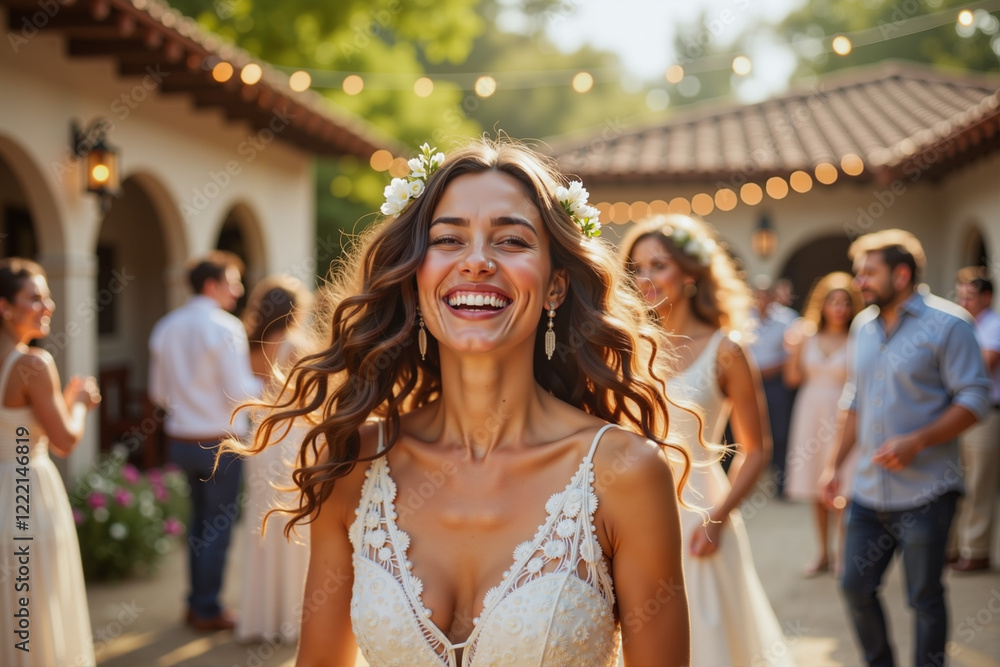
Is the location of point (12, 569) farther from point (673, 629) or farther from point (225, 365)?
point (673, 629)

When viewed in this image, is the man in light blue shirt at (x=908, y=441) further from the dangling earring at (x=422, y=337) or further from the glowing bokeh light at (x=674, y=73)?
the glowing bokeh light at (x=674, y=73)

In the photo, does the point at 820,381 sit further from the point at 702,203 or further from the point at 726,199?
the point at 702,203

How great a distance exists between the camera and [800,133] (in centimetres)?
1383

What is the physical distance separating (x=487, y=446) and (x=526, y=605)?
1.40 ft

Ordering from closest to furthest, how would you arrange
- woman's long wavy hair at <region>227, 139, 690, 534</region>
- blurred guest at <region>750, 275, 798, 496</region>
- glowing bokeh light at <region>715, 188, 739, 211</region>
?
1. woman's long wavy hair at <region>227, 139, 690, 534</region>
2. blurred guest at <region>750, 275, 798, 496</region>
3. glowing bokeh light at <region>715, 188, 739, 211</region>

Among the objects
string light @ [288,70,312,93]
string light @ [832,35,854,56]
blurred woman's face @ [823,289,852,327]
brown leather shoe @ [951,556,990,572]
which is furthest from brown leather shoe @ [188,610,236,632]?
string light @ [832,35,854,56]

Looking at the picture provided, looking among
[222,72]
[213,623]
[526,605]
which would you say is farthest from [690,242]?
[222,72]

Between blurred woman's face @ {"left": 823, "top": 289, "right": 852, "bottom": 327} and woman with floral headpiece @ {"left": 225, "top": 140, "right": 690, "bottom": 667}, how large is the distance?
232 inches

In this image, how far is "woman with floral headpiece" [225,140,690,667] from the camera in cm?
217

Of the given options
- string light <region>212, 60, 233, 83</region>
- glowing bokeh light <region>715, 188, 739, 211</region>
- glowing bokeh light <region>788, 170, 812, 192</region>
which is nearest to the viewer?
string light <region>212, 60, 233, 83</region>

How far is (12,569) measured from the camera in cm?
388

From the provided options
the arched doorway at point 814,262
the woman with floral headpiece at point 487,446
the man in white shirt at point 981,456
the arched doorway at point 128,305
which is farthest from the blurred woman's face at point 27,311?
the arched doorway at point 814,262

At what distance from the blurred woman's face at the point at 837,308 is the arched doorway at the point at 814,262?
17.6 ft

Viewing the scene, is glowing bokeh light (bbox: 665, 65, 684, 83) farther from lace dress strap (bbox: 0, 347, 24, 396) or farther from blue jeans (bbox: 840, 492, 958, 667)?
lace dress strap (bbox: 0, 347, 24, 396)
